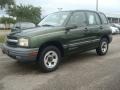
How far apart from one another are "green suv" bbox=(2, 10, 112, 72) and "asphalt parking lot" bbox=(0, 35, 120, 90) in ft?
1.51

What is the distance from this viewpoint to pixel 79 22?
7.20 meters

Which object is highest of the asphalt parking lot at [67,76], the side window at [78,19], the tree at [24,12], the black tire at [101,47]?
the tree at [24,12]

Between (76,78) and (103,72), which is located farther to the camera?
(103,72)

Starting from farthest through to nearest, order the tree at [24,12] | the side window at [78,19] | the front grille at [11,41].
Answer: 1. the tree at [24,12]
2. the side window at [78,19]
3. the front grille at [11,41]

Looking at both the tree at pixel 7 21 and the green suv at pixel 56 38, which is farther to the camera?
the tree at pixel 7 21

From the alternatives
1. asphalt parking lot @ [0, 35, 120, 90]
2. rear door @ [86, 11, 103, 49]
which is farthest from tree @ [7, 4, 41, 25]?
asphalt parking lot @ [0, 35, 120, 90]

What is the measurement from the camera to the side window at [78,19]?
695 cm

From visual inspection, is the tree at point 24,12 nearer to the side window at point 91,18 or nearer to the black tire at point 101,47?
the black tire at point 101,47

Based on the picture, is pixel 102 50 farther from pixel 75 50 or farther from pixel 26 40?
pixel 26 40

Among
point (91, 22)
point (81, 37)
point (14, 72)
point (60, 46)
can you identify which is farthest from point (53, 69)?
point (91, 22)

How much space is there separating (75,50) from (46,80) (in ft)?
6.20

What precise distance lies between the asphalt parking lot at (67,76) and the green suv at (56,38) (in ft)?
1.51

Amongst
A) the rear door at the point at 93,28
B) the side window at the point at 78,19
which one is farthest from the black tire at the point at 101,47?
the side window at the point at 78,19

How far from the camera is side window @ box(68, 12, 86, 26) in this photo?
273 inches
